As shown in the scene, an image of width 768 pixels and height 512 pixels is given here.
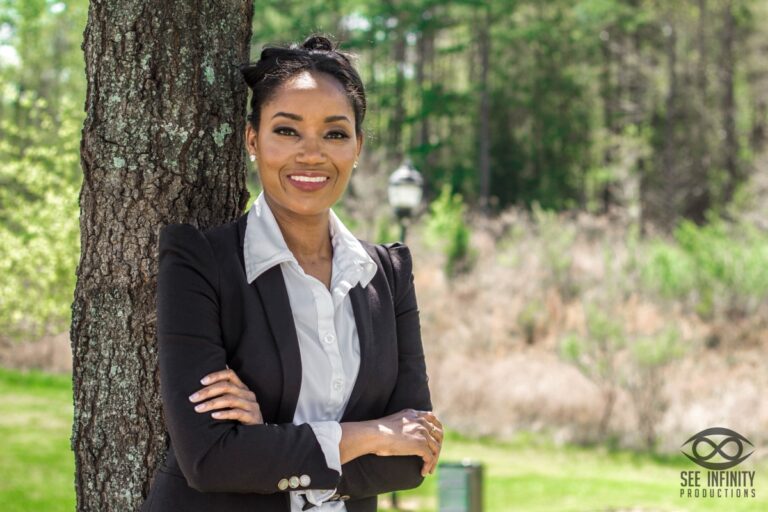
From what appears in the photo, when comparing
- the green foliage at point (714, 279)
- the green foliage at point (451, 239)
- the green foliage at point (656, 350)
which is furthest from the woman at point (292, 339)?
the green foliage at point (451, 239)

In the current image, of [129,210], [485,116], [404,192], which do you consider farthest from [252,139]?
[485,116]

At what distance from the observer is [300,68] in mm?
2174

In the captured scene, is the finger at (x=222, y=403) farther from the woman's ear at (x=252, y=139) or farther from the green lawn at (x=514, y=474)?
the green lawn at (x=514, y=474)

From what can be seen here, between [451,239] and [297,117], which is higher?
[451,239]

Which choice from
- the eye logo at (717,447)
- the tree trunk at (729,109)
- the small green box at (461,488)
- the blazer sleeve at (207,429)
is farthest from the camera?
the tree trunk at (729,109)

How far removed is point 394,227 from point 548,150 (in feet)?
48.2

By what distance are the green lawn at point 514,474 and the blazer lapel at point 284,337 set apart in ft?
20.8

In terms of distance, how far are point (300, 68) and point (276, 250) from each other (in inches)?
17.0

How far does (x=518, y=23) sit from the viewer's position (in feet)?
106

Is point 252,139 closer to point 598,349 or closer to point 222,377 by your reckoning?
point 222,377

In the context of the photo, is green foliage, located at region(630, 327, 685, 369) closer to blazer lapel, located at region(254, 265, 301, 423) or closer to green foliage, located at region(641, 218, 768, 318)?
green foliage, located at region(641, 218, 768, 318)

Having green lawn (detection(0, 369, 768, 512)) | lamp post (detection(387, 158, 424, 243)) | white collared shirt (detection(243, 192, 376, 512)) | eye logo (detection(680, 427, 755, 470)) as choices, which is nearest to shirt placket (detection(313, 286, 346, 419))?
white collared shirt (detection(243, 192, 376, 512))

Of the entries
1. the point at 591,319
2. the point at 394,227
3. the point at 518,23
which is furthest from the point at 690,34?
the point at 591,319

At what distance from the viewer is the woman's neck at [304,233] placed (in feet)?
7.23
